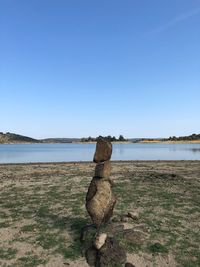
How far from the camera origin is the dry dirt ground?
11480mm

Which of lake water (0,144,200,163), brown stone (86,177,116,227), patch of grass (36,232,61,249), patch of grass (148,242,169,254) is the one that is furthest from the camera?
lake water (0,144,200,163)

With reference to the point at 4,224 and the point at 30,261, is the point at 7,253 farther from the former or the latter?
the point at 4,224

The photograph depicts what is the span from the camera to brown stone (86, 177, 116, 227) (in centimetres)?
1325

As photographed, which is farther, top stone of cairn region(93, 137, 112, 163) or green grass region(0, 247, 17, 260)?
top stone of cairn region(93, 137, 112, 163)

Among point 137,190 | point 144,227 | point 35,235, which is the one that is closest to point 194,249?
point 144,227

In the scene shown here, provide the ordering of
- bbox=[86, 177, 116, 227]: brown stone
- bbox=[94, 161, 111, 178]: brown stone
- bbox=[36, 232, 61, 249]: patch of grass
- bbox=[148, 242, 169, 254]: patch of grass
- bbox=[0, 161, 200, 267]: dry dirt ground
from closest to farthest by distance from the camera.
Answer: bbox=[0, 161, 200, 267]: dry dirt ground → bbox=[148, 242, 169, 254]: patch of grass → bbox=[36, 232, 61, 249]: patch of grass → bbox=[86, 177, 116, 227]: brown stone → bbox=[94, 161, 111, 178]: brown stone

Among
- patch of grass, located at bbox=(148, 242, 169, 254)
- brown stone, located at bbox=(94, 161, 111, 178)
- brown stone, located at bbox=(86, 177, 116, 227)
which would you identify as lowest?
patch of grass, located at bbox=(148, 242, 169, 254)

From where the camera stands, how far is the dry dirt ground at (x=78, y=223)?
11.5 meters

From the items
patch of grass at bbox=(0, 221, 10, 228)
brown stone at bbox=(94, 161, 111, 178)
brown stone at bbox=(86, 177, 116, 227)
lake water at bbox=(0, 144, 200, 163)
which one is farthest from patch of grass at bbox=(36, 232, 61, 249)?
lake water at bbox=(0, 144, 200, 163)

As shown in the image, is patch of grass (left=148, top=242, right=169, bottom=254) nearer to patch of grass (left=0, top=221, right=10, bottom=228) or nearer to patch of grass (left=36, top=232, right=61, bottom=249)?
patch of grass (left=36, top=232, right=61, bottom=249)

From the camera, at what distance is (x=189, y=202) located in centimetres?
1825

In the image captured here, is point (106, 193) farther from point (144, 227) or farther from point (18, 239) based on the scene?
point (18, 239)

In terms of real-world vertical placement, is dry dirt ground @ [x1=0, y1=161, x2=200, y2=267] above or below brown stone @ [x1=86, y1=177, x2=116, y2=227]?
below

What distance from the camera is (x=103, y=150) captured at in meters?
13.8
